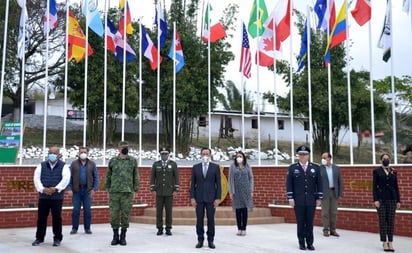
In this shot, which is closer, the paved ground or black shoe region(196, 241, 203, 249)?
the paved ground

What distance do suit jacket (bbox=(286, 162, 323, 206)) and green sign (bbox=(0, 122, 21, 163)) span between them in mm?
6640

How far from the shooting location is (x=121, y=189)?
6.71 meters

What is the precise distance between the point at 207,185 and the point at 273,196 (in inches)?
155

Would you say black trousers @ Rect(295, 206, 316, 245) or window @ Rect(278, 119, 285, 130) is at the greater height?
window @ Rect(278, 119, 285, 130)

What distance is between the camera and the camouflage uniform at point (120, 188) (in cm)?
668

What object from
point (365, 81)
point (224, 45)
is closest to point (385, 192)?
point (224, 45)

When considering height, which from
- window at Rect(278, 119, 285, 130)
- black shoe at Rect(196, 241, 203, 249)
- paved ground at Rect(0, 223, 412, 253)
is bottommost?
paved ground at Rect(0, 223, 412, 253)

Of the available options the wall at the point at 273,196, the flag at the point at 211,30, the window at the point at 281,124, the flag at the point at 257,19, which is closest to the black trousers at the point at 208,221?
the wall at the point at 273,196

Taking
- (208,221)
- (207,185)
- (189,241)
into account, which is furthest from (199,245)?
(207,185)

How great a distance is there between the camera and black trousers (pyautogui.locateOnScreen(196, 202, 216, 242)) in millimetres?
6621

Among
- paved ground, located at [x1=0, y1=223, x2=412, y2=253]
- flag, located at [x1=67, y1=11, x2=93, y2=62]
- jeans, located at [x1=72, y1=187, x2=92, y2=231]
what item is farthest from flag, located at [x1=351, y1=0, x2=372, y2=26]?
jeans, located at [x1=72, y1=187, x2=92, y2=231]

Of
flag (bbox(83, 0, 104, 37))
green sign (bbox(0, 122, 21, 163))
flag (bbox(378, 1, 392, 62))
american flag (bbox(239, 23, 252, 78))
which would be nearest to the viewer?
flag (bbox(378, 1, 392, 62))

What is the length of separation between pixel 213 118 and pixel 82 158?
18178 millimetres

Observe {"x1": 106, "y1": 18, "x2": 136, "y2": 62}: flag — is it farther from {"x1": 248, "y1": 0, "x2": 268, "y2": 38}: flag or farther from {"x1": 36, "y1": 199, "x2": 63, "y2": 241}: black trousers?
{"x1": 36, "y1": 199, "x2": 63, "y2": 241}: black trousers
